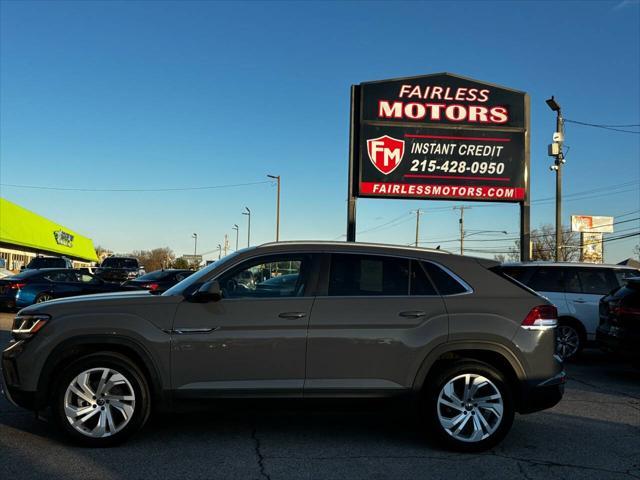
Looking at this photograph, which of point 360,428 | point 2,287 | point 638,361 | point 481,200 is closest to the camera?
point 360,428

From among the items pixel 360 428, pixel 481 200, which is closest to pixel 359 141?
pixel 481 200

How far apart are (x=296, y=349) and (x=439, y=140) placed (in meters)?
13.1

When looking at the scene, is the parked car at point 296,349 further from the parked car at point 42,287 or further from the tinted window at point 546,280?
the parked car at point 42,287

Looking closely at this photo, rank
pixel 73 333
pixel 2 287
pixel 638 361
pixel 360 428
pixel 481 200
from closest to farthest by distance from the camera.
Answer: pixel 73 333
pixel 360 428
pixel 638 361
pixel 2 287
pixel 481 200

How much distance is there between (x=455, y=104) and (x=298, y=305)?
13621 millimetres

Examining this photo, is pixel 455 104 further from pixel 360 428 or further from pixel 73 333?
pixel 73 333

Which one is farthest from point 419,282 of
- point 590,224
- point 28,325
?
point 590,224

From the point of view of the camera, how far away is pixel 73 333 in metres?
4.88

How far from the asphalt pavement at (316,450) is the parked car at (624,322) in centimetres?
213

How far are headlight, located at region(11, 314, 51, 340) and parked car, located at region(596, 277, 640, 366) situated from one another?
7.44 m

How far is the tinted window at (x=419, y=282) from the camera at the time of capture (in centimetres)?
517

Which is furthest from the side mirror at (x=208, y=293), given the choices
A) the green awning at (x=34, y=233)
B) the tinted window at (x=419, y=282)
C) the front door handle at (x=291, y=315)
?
the green awning at (x=34, y=233)

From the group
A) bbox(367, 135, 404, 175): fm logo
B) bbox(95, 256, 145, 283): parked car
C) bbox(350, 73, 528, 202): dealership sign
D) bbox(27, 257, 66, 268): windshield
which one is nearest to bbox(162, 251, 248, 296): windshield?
bbox(350, 73, 528, 202): dealership sign

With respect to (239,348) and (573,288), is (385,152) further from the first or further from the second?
(239,348)
